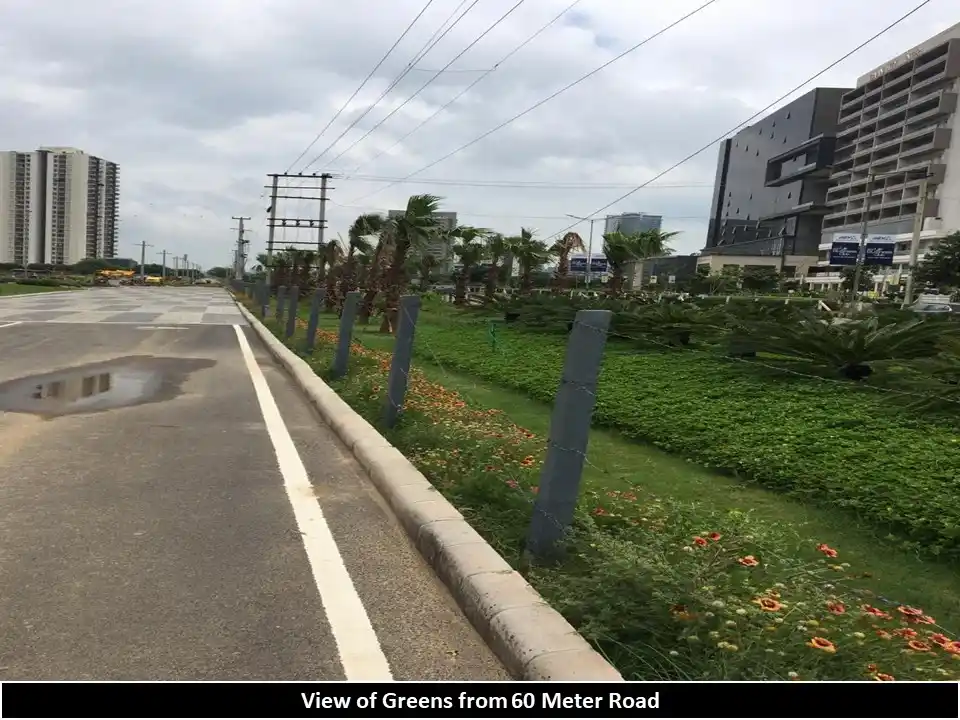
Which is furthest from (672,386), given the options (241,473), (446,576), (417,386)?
(446,576)

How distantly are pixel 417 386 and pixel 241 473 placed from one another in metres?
4.40

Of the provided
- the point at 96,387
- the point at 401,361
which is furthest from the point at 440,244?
the point at 401,361

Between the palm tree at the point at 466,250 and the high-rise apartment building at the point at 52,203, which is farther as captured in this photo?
the high-rise apartment building at the point at 52,203

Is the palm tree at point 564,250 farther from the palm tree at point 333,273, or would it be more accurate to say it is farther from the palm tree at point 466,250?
the palm tree at point 333,273

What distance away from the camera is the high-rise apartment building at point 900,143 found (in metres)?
87.5

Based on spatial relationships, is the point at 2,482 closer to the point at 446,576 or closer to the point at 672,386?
the point at 446,576

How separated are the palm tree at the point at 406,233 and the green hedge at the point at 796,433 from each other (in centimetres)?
1004

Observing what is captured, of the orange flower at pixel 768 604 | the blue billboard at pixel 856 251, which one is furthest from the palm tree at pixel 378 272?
the blue billboard at pixel 856 251

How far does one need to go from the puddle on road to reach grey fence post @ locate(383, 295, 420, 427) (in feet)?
11.4

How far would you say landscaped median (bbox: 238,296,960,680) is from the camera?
3006 millimetres

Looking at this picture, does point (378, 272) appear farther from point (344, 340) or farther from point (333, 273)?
point (344, 340)

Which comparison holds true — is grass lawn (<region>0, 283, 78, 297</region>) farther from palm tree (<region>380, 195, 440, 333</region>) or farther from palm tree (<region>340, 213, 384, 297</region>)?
palm tree (<region>380, 195, 440, 333</region>)

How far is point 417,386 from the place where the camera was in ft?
34.2

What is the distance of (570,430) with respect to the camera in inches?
163
